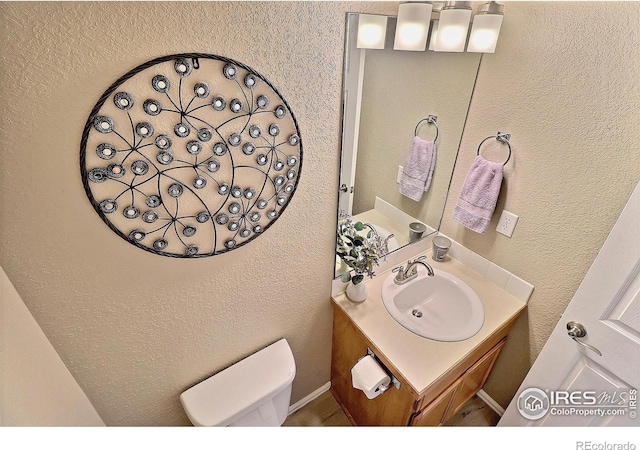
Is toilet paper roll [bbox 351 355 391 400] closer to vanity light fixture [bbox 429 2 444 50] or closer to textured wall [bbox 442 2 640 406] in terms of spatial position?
textured wall [bbox 442 2 640 406]

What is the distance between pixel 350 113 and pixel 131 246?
810mm

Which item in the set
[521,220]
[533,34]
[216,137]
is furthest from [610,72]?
[216,137]

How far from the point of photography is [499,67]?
1.25 metres

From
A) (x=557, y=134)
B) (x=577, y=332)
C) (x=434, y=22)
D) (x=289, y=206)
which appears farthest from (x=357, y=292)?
(x=434, y=22)

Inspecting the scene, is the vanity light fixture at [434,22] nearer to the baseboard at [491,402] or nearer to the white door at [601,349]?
the white door at [601,349]

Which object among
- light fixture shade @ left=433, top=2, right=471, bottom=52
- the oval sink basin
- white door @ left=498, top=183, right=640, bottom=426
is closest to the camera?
white door @ left=498, top=183, right=640, bottom=426

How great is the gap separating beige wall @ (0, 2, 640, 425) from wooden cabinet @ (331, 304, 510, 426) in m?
0.13

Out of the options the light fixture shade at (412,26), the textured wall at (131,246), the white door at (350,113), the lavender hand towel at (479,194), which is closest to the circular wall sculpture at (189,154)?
the textured wall at (131,246)

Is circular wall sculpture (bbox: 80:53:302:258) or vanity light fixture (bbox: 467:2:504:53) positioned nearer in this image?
circular wall sculpture (bbox: 80:53:302:258)

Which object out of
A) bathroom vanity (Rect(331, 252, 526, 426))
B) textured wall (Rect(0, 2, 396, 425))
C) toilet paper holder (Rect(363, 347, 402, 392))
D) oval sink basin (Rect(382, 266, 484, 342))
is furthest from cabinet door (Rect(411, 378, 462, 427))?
textured wall (Rect(0, 2, 396, 425))

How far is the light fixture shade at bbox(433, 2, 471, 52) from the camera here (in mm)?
1055

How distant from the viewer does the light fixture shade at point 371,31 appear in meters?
0.95

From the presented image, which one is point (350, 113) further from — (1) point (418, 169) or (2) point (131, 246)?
(2) point (131, 246)

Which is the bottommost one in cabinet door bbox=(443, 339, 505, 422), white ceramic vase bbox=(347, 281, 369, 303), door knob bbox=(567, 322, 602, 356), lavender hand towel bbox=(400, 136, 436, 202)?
cabinet door bbox=(443, 339, 505, 422)
